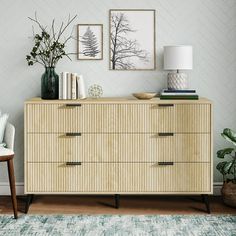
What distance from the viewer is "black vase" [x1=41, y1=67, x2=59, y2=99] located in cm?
437

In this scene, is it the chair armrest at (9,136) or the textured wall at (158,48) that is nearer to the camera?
the chair armrest at (9,136)

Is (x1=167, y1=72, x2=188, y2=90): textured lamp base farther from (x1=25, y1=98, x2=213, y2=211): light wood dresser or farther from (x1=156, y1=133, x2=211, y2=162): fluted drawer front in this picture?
(x1=156, y1=133, x2=211, y2=162): fluted drawer front

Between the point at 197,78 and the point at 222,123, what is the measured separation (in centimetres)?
46

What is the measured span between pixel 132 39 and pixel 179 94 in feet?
2.37

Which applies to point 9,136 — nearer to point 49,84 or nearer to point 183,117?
point 49,84

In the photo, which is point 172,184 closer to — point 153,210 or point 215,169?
point 153,210

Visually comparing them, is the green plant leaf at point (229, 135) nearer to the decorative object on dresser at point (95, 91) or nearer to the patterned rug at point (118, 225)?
A: the patterned rug at point (118, 225)

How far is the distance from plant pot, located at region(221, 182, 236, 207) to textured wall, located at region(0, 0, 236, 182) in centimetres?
60

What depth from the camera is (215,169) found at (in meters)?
4.79

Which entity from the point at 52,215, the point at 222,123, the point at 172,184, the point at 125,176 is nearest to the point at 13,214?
the point at 52,215

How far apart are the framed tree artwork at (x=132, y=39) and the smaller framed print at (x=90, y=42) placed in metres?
0.10

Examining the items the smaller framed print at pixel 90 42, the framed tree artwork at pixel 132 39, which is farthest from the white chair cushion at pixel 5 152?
the framed tree artwork at pixel 132 39

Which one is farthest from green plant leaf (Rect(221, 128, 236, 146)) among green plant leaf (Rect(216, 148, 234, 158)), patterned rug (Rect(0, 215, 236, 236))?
patterned rug (Rect(0, 215, 236, 236))

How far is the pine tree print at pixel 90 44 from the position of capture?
464 cm
